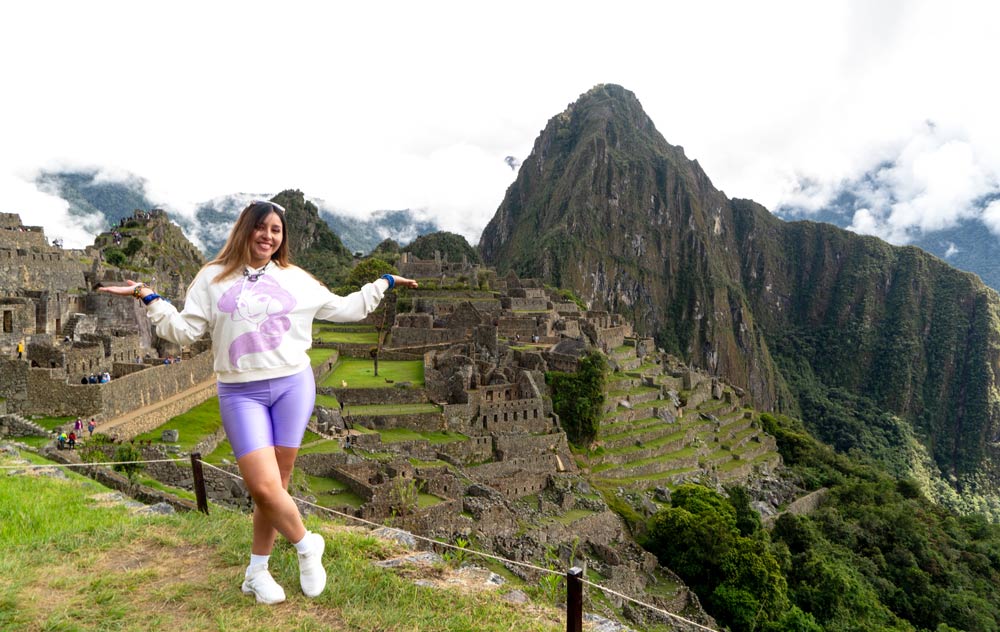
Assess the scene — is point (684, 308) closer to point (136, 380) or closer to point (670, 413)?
point (670, 413)

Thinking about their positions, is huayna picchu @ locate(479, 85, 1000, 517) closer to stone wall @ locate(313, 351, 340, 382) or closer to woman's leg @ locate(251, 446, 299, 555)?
stone wall @ locate(313, 351, 340, 382)

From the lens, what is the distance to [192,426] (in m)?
16.9

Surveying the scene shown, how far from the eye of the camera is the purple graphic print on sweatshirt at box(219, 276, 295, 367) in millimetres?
4637

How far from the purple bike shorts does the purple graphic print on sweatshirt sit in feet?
0.85

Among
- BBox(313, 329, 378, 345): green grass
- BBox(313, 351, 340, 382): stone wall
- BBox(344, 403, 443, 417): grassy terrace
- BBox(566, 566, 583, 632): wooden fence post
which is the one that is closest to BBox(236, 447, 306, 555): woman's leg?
BBox(566, 566, 583, 632): wooden fence post

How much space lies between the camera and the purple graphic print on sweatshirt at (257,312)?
4.64m

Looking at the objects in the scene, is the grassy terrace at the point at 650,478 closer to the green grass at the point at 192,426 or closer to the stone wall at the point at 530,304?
the stone wall at the point at 530,304

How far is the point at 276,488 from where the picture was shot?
4641mm

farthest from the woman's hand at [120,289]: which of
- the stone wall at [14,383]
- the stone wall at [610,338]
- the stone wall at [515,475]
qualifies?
the stone wall at [610,338]

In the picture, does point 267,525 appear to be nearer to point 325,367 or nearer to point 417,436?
point 417,436

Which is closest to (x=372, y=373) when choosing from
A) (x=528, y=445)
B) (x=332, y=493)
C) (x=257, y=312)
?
(x=528, y=445)

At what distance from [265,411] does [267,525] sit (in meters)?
0.91

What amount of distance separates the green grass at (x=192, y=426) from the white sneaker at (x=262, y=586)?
11032 mm

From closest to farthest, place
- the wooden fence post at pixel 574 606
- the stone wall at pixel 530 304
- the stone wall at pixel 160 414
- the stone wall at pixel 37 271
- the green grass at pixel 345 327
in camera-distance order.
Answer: the wooden fence post at pixel 574 606
the stone wall at pixel 160 414
the stone wall at pixel 37 271
the green grass at pixel 345 327
the stone wall at pixel 530 304
